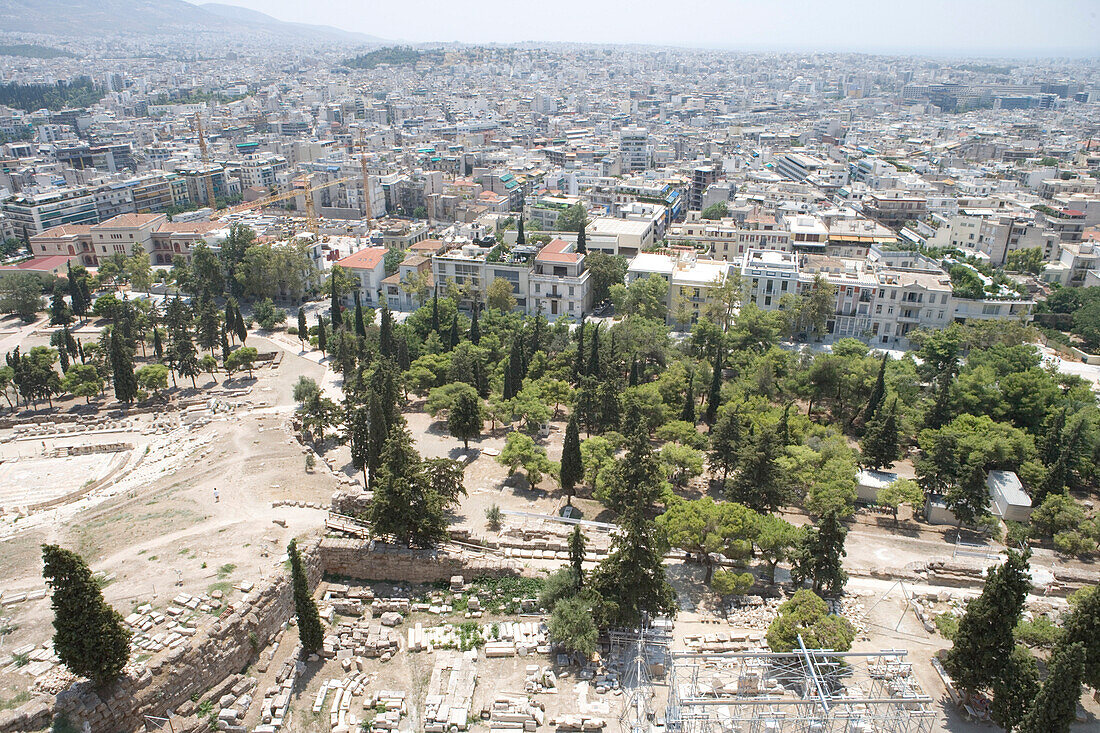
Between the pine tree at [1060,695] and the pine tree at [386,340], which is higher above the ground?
the pine tree at [1060,695]

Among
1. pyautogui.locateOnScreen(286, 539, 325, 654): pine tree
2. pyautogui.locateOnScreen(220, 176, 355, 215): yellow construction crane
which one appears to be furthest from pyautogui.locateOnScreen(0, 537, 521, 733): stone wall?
pyautogui.locateOnScreen(220, 176, 355, 215): yellow construction crane

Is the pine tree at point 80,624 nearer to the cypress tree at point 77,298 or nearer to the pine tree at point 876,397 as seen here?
the pine tree at point 876,397

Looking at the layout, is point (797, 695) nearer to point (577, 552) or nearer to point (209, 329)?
point (577, 552)

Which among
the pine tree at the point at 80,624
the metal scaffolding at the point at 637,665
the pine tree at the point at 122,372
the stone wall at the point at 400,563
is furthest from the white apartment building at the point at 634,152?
the pine tree at the point at 80,624

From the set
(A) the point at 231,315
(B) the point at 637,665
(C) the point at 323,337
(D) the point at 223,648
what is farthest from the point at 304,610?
(A) the point at 231,315

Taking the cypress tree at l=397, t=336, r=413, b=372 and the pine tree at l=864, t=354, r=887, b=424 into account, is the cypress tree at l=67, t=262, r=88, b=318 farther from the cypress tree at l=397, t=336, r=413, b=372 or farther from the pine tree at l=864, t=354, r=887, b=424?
the pine tree at l=864, t=354, r=887, b=424

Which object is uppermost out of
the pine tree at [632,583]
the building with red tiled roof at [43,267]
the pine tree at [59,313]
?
the pine tree at [632,583]
